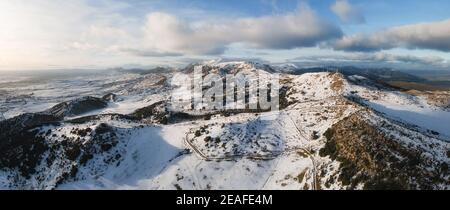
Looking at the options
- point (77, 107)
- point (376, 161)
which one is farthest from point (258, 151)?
point (77, 107)

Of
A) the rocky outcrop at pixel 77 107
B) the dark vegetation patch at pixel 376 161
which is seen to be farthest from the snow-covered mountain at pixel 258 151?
the rocky outcrop at pixel 77 107

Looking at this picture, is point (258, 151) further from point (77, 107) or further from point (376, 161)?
point (77, 107)

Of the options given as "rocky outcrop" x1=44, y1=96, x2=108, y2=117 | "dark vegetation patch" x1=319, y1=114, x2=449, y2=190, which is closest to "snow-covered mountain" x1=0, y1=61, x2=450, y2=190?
"dark vegetation patch" x1=319, y1=114, x2=449, y2=190

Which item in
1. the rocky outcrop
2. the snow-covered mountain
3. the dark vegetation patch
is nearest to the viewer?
the dark vegetation patch

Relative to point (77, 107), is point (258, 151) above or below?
above

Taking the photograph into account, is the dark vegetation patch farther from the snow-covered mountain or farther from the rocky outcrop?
the rocky outcrop

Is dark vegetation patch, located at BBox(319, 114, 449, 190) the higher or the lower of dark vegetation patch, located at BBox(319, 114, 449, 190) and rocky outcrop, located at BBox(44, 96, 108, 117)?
the higher
